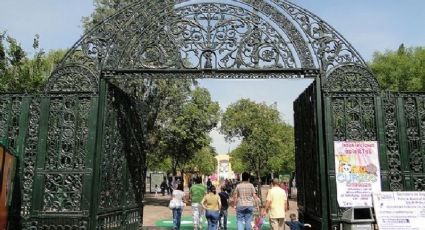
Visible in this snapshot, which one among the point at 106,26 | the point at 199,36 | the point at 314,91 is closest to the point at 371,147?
the point at 314,91

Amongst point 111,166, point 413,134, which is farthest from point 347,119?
point 111,166

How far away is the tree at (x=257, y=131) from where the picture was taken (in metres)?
30.1

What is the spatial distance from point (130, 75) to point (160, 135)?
17.0 metres

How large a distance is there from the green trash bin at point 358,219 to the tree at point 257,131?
824 inches

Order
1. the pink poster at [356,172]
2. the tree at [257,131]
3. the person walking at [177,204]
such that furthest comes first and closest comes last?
the tree at [257,131] → the person walking at [177,204] → the pink poster at [356,172]

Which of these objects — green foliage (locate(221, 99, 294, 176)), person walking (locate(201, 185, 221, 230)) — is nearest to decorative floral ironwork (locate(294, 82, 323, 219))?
person walking (locate(201, 185, 221, 230))

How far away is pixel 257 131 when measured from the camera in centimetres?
3050

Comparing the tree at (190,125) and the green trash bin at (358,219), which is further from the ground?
the tree at (190,125)

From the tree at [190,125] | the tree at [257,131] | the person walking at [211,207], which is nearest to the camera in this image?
the person walking at [211,207]

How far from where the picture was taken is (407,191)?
789 centimetres

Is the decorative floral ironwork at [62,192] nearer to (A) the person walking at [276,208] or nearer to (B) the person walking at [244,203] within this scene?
(B) the person walking at [244,203]

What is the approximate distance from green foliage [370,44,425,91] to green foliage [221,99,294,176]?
8162mm

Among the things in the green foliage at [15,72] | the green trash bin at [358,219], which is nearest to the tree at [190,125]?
the green foliage at [15,72]

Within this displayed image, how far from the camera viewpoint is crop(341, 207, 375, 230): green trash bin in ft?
24.7
